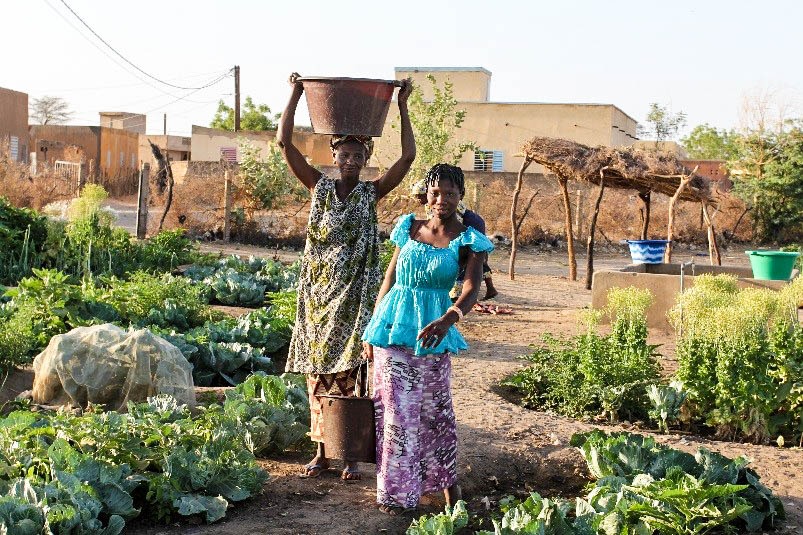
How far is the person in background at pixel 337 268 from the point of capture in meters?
4.72

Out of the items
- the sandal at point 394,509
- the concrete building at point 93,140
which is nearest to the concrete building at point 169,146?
the concrete building at point 93,140

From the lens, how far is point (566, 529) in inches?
141

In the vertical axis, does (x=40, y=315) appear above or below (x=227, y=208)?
below

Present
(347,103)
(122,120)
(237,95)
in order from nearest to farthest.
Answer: (347,103)
(237,95)
(122,120)

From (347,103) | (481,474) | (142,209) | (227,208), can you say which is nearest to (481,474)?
(481,474)

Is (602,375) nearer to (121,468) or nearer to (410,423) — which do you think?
(410,423)

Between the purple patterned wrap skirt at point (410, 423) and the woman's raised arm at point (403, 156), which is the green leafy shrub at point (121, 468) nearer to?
the purple patterned wrap skirt at point (410, 423)

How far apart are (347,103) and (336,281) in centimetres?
88

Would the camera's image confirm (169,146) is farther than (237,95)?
Yes

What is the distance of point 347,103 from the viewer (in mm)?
4672

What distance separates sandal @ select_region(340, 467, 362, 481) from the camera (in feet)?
15.7

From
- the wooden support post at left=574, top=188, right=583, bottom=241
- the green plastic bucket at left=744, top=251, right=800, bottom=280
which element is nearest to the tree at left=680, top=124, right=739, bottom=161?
the wooden support post at left=574, top=188, right=583, bottom=241

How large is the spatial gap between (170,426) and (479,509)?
4.98 ft

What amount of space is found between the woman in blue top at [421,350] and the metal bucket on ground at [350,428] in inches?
3.6
